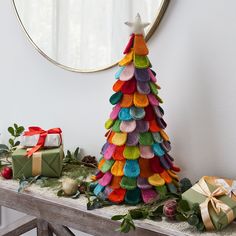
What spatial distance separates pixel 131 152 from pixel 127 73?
6.0 inches

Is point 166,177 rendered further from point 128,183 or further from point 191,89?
point 191,89

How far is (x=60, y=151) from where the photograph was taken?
0.80 metres

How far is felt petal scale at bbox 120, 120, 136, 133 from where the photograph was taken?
2.02 ft

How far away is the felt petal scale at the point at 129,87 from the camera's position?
0.62m

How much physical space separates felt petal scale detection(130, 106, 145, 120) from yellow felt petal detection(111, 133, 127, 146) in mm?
40

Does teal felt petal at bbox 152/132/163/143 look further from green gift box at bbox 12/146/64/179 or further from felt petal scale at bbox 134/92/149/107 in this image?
green gift box at bbox 12/146/64/179

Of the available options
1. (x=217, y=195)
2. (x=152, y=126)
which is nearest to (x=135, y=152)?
(x=152, y=126)

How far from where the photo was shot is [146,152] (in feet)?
2.05

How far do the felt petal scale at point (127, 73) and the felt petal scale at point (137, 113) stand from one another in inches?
2.3

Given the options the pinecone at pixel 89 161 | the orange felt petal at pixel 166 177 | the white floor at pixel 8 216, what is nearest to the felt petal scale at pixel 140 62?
the orange felt petal at pixel 166 177

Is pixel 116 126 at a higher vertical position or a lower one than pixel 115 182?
higher

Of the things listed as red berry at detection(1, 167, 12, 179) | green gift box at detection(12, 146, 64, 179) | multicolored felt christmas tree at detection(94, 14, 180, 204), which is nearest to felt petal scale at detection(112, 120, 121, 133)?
multicolored felt christmas tree at detection(94, 14, 180, 204)

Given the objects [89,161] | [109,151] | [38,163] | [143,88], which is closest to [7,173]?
[38,163]

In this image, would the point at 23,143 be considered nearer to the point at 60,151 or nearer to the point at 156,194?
the point at 60,151
